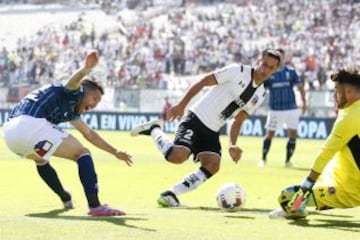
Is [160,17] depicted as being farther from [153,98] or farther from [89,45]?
[153,98]

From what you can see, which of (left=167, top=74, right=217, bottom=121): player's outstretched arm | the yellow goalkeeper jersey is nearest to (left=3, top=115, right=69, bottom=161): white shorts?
(left=167, top=74, right=217, bottom=121): player's outstretched arm

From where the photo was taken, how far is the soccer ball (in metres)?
11.9

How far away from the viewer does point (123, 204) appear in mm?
12453

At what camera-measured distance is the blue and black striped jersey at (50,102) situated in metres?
10.8

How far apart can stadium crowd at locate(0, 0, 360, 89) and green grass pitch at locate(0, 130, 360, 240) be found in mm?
24873

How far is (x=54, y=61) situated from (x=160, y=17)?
28.6ft

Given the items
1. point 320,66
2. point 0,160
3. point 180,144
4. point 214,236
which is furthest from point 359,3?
point 214,236

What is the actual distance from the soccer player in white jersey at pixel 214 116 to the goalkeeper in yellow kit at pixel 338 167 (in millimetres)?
2116

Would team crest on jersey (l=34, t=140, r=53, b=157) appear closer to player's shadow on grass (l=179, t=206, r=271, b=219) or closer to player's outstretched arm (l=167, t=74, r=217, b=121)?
player's outstretched arm (l=167, t=74, r=217, b=121)

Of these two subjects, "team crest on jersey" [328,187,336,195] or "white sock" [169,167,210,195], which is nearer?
"team crest on jersey" [328,187,336,195]

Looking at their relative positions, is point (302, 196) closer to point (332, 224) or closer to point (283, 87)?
point (332, 224)

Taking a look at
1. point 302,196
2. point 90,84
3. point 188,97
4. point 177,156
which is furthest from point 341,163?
point 90,84

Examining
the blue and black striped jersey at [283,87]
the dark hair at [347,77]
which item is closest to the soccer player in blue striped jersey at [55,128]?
the dark hair at [347,77]

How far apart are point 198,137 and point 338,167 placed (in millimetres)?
2815
